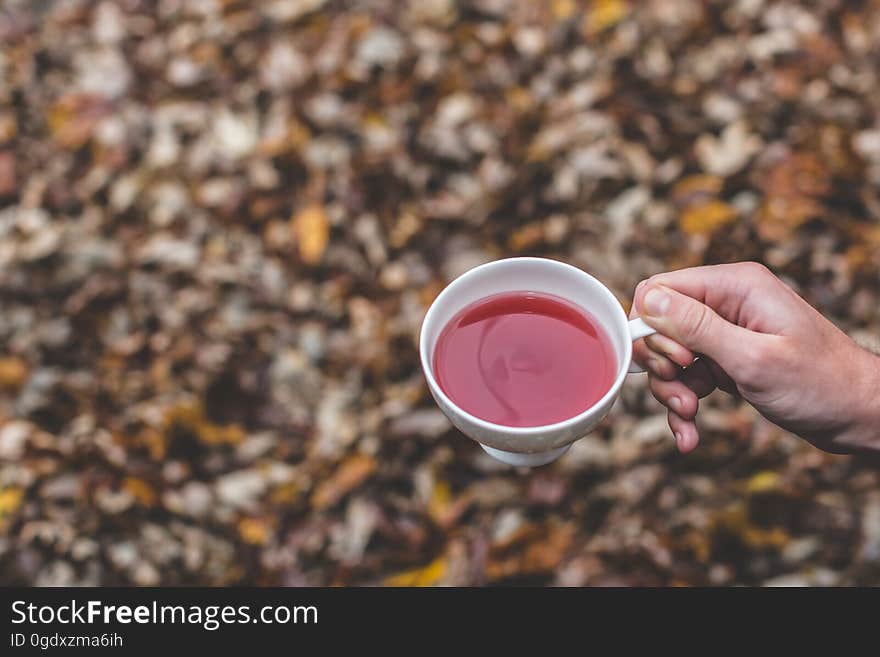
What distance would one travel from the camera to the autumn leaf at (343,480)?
8.24ft

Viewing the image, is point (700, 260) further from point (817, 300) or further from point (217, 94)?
point (217, 94)

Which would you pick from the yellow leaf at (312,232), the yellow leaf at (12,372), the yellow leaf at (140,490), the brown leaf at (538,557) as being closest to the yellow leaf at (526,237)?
the yellow leaf at (312,232)

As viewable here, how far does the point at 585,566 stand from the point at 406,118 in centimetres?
165

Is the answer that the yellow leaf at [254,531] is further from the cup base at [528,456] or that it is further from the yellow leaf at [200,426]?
the cup base at [528,456]

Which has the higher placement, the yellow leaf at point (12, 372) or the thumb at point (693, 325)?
the thumb at point (693, 325)

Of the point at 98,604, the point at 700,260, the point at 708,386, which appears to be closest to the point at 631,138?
the point at 700,260

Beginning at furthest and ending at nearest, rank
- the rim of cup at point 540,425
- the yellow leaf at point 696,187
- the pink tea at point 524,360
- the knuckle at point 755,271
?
the yellow leaf at point 696,187, the knuckle at point 755,271, the pink tea at point 524,360, the rim of cup at point 540,425

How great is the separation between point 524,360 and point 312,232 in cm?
141

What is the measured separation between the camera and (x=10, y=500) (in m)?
2.47

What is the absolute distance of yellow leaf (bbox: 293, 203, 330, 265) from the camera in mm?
2910

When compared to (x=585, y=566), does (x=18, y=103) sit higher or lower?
higher

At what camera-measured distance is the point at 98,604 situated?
7.55 feet

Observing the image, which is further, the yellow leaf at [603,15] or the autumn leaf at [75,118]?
the yellow leaf at [603,15]

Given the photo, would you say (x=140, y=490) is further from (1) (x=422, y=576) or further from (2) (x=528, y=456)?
(2) (x=528, y=456)
